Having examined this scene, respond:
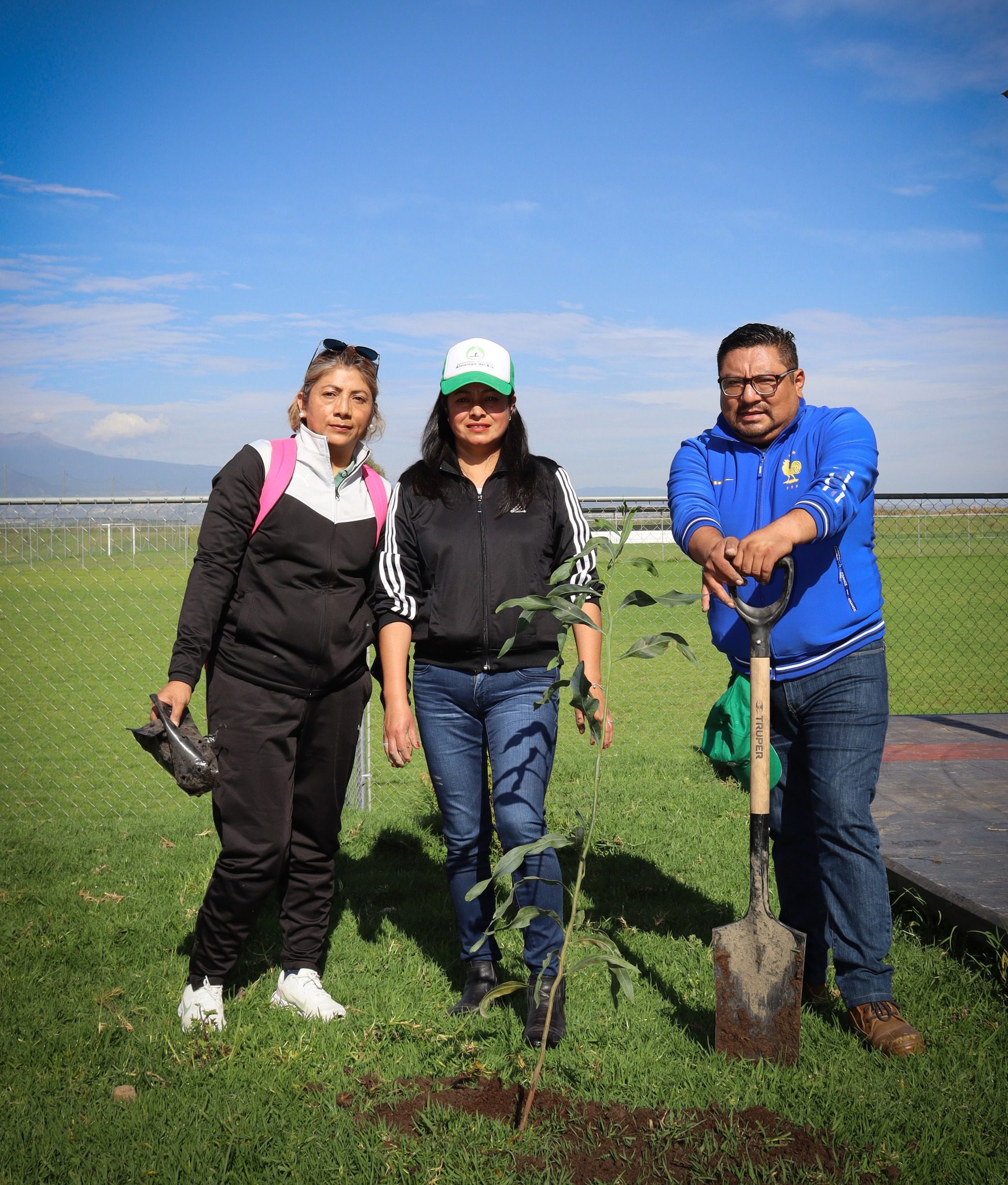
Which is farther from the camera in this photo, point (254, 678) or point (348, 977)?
Answer: point (348, 977)

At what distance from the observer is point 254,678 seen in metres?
3.11

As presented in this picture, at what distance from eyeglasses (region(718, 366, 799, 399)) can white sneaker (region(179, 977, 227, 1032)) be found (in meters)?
2.54

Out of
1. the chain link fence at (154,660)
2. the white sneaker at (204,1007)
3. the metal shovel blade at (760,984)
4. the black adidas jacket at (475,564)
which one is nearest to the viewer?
the metal shovel blade at (760,984)

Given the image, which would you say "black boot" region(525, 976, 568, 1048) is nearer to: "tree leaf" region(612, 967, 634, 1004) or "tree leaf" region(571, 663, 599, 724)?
"tree leaf" region(612, 967, 634, 1004)

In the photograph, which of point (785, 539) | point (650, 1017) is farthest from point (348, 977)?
point (785, 539)

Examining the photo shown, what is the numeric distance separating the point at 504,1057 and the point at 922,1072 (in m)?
1.18

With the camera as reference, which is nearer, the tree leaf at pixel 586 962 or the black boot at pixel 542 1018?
the tree leaf at pixel 586 962

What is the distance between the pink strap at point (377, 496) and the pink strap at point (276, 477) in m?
0.29

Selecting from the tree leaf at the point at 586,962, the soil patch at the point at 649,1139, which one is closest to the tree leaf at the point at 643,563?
the tree leaf at the point at 586,962

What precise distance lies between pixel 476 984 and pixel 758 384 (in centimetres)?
216

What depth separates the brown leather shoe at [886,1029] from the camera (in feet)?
9.00

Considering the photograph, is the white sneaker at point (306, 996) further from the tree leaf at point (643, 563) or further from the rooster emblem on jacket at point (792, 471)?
the rooster emblem on jacket at point (792, 471)

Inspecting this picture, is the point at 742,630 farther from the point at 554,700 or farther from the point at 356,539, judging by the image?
the point at 356,539

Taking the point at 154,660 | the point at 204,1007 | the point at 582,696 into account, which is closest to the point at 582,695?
the point at 582,696
